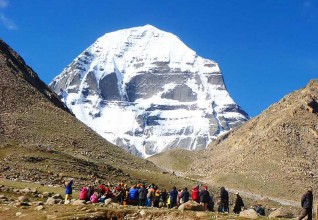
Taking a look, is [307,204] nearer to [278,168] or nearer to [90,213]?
[90,213]

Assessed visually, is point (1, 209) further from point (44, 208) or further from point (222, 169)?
point (222, 169)

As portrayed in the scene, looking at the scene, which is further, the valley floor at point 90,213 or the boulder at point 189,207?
the boulder at point 189,207

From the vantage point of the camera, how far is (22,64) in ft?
531

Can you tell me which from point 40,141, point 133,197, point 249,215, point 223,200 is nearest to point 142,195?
point 133,197

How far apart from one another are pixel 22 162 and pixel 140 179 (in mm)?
31176

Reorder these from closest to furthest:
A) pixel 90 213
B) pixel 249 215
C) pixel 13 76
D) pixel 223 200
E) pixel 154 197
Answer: pixel 249 215
pixel 90 213
pixel 223 200
pixel 154 197
pixel 13 76

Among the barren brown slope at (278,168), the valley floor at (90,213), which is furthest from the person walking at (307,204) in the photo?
the barren brown slope at (278,168)

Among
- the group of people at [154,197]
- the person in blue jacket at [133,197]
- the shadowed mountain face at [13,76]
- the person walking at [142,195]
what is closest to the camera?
the group of people at [154,197]

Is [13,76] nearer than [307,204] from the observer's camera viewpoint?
No

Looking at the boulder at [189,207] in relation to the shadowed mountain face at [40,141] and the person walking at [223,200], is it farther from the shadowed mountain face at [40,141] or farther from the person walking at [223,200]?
Result: the shadowed mountain face at [40,141]

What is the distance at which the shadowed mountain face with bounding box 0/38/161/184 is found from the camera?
7669 centimetres

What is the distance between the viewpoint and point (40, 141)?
108m

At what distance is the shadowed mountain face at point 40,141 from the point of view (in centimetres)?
7669

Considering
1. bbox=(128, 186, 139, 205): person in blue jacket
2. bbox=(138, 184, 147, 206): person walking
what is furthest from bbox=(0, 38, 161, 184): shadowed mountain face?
bbox=(138, 184, 147, 206): person walking
